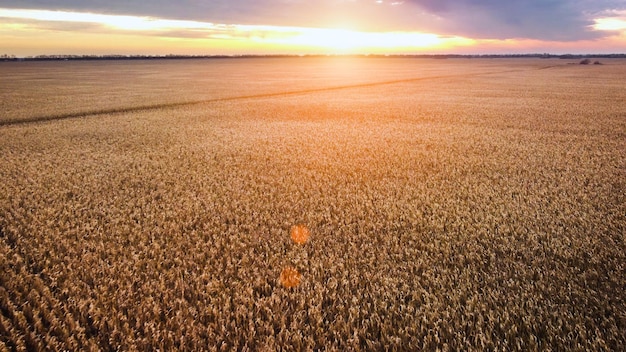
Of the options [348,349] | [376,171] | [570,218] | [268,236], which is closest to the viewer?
[348,349]

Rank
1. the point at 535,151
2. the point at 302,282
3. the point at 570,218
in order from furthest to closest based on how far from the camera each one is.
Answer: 1. the point at 535,151
2. the point at 570,218
3. the point at 302,282

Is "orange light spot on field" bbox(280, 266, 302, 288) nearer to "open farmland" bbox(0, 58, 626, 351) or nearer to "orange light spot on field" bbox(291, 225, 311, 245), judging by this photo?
"open farmland" bbox(0, 58, 626, 351)

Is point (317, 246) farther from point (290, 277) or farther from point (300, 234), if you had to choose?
point (290, 277)

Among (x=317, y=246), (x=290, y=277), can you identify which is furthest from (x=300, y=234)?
(x=290, y=277)

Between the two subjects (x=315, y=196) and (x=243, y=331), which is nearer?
(x=243, y=331)

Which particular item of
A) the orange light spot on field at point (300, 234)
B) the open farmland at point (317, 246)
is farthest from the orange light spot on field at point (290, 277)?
the orange light spot on field at point (300, 234)

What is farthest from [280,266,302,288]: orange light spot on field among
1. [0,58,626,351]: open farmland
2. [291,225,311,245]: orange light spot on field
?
[291,225,311,245]: orange light spot on field

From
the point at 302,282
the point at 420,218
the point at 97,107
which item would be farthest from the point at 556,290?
the point at 97,107

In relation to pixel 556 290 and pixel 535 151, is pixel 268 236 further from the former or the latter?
pixel 535 151
